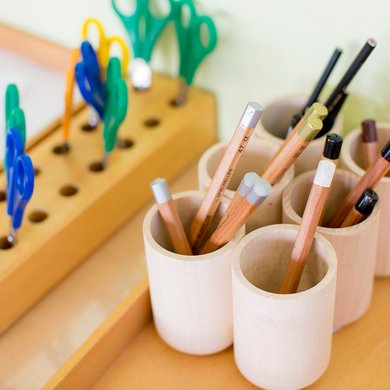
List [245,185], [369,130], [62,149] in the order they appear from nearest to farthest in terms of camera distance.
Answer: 1. [245,185]
2. [369,130]
3. [62,149]

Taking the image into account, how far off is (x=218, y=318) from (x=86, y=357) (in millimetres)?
88

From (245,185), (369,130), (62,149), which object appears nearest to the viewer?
(245,185)

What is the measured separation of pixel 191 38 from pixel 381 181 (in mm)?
225

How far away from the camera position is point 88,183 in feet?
1.77

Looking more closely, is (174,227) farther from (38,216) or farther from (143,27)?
(143,27)

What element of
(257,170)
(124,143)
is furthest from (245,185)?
(124,143)

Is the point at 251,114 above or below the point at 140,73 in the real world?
above

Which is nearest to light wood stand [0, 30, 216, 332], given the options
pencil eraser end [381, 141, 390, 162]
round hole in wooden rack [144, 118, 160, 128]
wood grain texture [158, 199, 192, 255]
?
round hole in wooden rack [144, 118, 160, 128]

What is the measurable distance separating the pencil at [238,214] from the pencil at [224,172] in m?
0.01

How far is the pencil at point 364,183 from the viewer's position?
1.37ft

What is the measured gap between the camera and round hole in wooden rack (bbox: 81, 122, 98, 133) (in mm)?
600

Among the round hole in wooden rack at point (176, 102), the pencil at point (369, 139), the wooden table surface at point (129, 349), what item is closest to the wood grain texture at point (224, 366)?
the wooden table surface at point (129, 349)

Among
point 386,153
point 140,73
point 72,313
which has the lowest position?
point 72,313

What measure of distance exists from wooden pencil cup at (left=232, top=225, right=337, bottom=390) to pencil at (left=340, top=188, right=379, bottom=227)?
0.12ft
